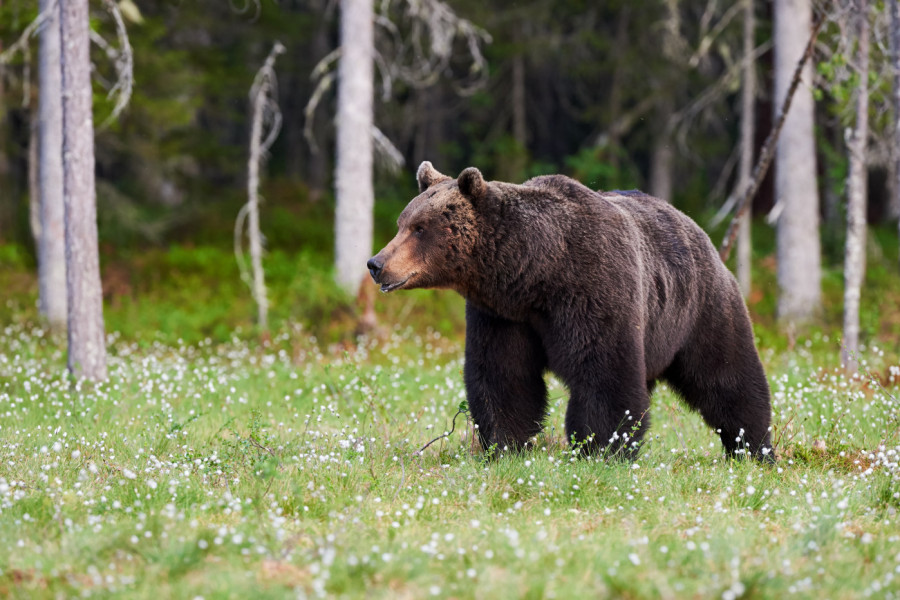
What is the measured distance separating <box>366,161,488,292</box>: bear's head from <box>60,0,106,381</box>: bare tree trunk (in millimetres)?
4454

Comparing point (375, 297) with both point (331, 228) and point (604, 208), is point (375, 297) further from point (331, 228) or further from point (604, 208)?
point (604, 208)

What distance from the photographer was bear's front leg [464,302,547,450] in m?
6.07

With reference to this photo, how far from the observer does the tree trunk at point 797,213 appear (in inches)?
591

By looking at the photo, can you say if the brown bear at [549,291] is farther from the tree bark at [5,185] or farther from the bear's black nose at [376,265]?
the tree bark at [5,185]

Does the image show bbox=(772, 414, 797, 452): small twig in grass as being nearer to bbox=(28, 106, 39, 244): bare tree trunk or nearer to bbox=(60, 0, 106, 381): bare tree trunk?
bbox=(60, 0, 106, 381): bare tree trunk

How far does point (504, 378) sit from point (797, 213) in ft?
35.4

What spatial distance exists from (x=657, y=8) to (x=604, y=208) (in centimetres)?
1625

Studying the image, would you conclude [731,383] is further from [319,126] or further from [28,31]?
[319,126]

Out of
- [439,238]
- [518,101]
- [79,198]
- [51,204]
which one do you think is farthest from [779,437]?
[518,101]

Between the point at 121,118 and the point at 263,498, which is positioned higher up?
the point at 121,118

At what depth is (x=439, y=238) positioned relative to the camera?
19.3 feet

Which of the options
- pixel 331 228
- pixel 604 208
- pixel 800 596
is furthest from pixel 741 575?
pixel 331 228

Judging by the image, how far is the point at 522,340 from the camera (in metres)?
6.07

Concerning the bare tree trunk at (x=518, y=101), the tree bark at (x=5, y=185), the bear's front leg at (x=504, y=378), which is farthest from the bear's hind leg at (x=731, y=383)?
the bare tree trunk at (x=518, y=101)
